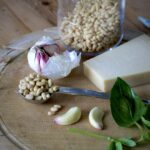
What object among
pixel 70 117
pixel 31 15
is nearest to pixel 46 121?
pixel 70 117

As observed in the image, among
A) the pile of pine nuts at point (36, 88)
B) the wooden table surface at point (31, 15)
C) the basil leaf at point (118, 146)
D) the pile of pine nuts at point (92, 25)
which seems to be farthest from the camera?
the wooden table surface at point (31, 15)

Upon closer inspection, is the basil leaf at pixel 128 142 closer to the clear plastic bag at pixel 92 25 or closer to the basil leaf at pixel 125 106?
the basil leaf at pixel 125 106

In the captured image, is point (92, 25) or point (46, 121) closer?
point (46, 121)

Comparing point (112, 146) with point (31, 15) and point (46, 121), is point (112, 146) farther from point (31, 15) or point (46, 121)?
point (31, 15)

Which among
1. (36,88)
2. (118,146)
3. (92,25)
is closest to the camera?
(118,146)

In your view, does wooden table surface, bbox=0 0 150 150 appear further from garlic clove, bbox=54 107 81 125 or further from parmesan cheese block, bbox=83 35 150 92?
garlic clove, bbox=54 107 81 125

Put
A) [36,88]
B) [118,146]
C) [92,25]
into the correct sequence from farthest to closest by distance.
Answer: [92,25] → [36,88] → [118,146]

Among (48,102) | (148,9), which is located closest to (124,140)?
(48,102)

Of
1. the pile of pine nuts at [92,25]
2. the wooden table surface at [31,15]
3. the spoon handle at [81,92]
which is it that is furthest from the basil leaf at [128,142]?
the wooden table surface at [31,15]
